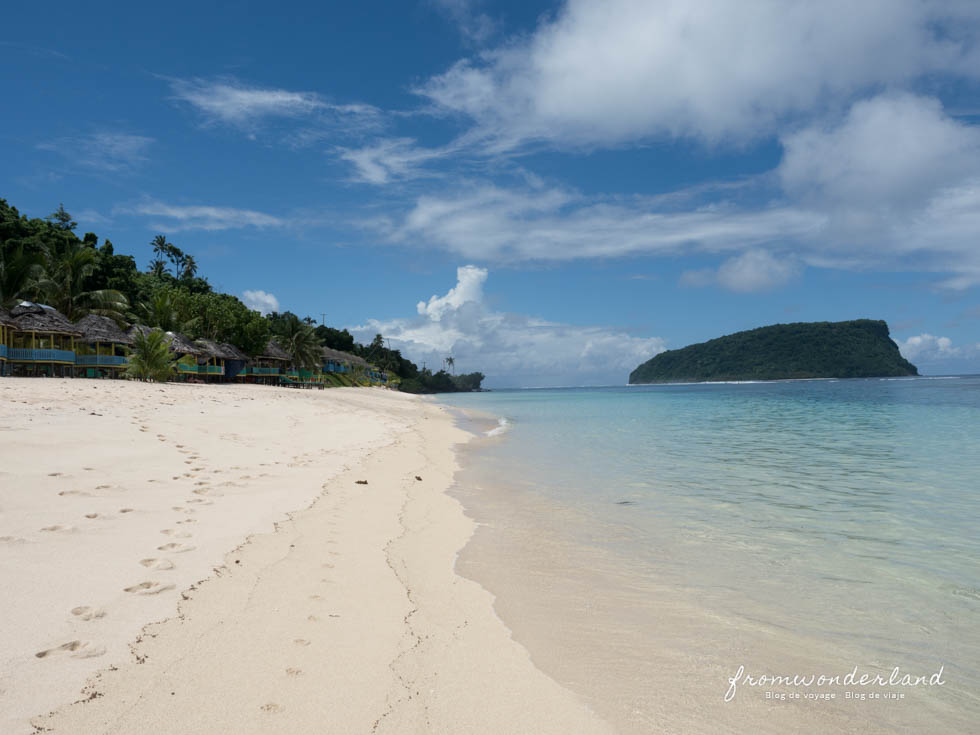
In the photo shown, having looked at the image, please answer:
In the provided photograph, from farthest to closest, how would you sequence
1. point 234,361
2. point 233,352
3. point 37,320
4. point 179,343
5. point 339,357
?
point 339,357, point 234,361, point 233,352, point 179,343, point 37,320

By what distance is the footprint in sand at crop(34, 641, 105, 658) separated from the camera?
2.85 meters

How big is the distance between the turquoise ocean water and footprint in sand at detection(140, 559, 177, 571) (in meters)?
3.69

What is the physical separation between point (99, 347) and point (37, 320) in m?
5.39

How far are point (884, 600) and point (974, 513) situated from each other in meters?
4.39

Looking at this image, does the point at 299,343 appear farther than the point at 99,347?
Yes

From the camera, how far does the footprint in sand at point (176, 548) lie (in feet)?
14.9

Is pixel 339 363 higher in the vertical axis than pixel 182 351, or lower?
higher

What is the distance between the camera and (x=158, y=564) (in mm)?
4184

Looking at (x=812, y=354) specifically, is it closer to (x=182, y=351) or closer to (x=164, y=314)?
(x=164, y=314)

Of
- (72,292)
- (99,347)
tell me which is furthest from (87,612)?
(72,292)

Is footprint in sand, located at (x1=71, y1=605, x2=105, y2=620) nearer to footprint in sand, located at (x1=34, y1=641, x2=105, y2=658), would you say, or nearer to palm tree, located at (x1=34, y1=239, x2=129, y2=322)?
footprint in sand, located at (x1=34, y1=641, x2=105, y2=658)

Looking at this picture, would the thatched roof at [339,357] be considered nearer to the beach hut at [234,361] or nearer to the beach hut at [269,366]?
the beach hut at [269,366]

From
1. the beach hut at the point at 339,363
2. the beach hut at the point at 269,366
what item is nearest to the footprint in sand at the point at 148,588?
the beach hut at the point at 269,366

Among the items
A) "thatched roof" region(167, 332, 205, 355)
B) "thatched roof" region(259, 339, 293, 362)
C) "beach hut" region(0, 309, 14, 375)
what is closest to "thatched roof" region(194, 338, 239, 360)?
"thatched roof" region(167, 332, 205, 355)
